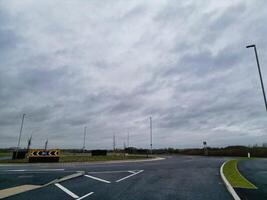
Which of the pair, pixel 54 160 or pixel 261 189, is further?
pixel 54 160

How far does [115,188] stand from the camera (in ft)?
36.6

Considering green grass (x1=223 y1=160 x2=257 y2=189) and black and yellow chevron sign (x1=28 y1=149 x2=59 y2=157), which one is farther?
black and yellow chevron sign (x1=28 y1=149 x2=59 y2=157)

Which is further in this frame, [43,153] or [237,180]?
[43,153]

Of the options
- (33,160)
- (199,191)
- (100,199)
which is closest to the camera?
(100,199)

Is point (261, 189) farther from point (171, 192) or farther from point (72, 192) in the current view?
point (72, 192)

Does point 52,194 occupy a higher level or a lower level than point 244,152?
lower

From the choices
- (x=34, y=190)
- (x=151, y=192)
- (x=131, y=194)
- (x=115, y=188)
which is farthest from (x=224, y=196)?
(x=34, y=190)

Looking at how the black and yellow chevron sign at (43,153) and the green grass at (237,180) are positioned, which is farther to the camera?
the black and yellow chevron sign at (43,153)

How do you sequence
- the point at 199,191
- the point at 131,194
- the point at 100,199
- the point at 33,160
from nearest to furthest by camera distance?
1. the point at 100,199
2. the point at 131,194
3. the point at 199,191
4. the point at 33,160

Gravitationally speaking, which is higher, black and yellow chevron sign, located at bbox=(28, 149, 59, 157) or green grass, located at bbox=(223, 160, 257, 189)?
black and yellow chevron sign, located at bbox=(28, 149, 59, 157)

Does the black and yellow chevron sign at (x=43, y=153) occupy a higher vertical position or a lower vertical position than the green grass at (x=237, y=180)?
higher

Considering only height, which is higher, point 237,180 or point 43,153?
point 43,153

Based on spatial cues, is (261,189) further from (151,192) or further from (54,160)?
(54,160)

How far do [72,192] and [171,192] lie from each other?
13.5 ft
